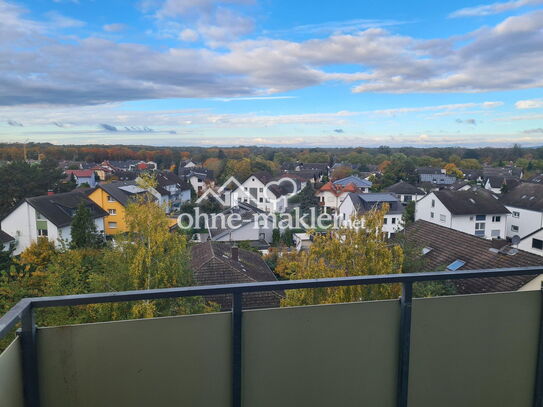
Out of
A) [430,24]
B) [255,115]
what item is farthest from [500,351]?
[255,115]

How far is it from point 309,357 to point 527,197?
35.7 meters

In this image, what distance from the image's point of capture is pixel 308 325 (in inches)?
69.7

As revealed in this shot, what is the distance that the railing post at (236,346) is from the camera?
1.68m

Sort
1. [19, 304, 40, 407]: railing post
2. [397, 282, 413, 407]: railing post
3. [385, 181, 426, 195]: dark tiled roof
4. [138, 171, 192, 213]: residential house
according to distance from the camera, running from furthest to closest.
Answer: [385, 181, 426, 195]: dark tiled roof
[138, 171, 192, 213]: residential house
[397, 282, 413, 407]: railing post
[19, 304, 40, 407]: railing post

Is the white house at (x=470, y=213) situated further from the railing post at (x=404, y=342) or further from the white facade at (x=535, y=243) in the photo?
the railing post at (x=404, y=342)

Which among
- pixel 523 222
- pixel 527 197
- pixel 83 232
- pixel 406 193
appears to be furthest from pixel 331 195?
pixel 83 232

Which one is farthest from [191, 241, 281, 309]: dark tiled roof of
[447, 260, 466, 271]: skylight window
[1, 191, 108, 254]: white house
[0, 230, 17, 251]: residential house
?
[0, 230, 17, 251]: residential house

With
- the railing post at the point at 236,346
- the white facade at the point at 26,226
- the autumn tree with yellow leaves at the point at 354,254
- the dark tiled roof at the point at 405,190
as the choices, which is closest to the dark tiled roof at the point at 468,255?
the autumn tree with yellow leaves at the point at 354,254

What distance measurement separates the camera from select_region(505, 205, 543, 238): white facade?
96.4 feet

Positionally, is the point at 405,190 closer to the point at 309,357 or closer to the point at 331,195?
the point at 331,195

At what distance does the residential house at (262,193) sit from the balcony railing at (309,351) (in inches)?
1603

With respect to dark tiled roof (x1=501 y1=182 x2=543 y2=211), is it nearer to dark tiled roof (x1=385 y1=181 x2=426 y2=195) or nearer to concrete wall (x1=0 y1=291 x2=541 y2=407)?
dark tiled roof (x1=385 y1=181 x2=426 y2=195)

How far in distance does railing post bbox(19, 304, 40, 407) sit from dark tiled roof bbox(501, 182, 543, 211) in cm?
3416

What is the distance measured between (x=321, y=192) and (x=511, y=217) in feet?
67.2
